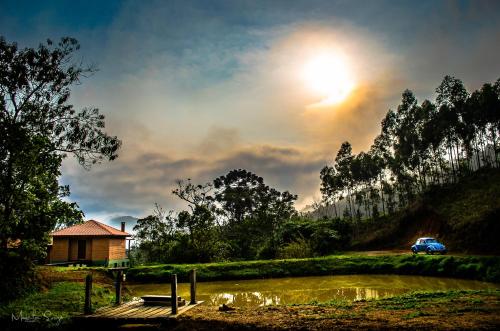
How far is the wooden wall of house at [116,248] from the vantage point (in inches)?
1538

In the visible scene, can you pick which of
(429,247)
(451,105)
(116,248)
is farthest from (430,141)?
(116,248)

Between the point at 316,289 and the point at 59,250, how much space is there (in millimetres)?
29081

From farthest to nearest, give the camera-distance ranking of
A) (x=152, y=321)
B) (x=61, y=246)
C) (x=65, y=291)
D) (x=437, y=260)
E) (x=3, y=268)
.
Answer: (x=61, y=246), (x=437, y=260), (x=65, y=291), (x=3, y=268), (x=152, y=321)

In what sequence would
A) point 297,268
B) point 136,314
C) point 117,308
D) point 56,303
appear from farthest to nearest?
point 297,268, point 56,303, point 117,308, point 136,314

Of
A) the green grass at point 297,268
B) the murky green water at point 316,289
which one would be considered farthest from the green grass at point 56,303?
the green grass at point 297,268

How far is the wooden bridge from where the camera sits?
1069cm

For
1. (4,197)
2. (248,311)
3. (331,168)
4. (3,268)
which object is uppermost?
(331,168)

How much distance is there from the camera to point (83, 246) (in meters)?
38.4

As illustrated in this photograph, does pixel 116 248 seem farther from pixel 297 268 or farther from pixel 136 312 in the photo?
pixel 136 312

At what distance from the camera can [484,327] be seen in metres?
8.27

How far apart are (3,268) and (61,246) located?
2472 cm

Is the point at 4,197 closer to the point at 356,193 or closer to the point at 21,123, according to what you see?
the point at 21,123

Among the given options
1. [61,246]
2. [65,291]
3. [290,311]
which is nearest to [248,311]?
[290,311]

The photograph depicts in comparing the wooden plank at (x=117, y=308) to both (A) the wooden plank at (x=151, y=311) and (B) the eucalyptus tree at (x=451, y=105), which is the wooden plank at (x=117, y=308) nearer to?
(A) the wooden plank at (x=151, y=311)
